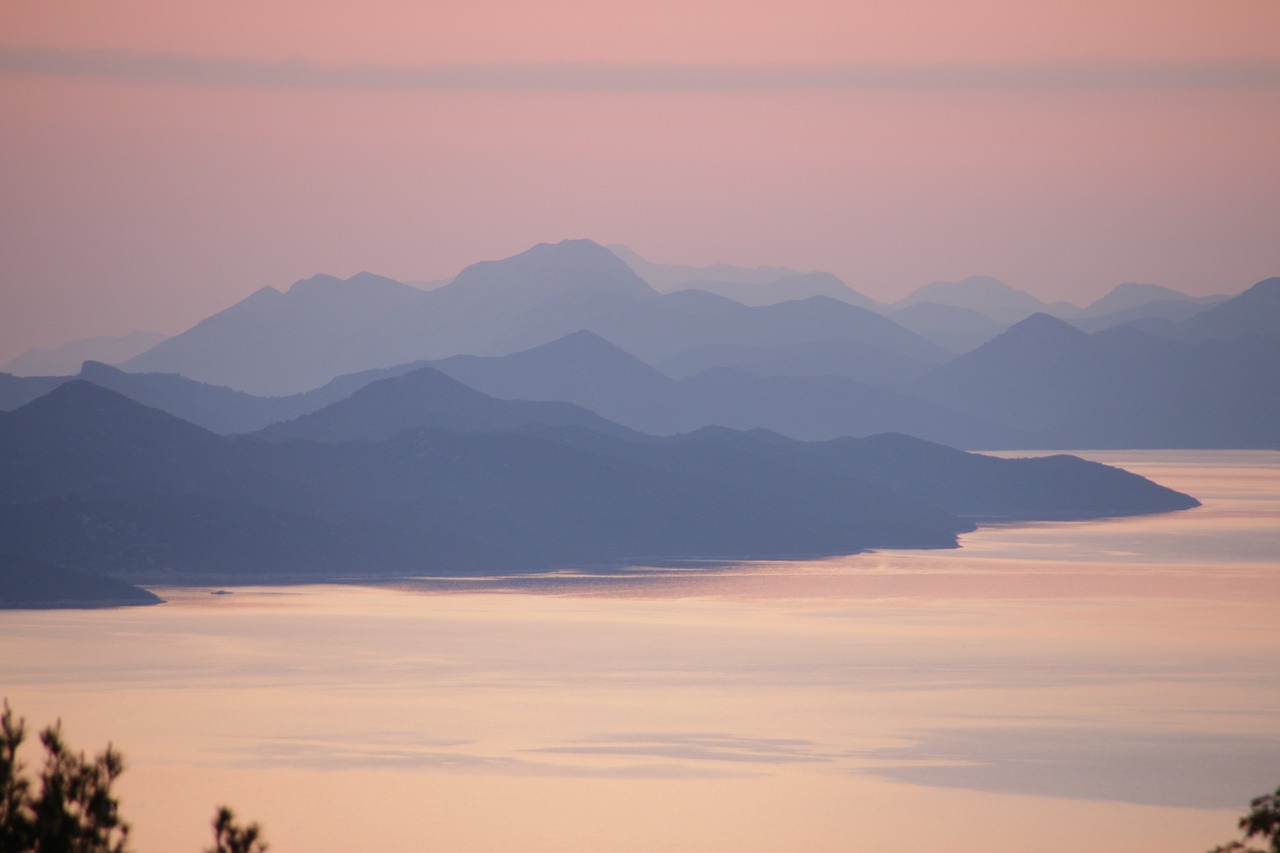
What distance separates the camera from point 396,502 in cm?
15838

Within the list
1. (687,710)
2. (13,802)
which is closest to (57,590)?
(687,710)

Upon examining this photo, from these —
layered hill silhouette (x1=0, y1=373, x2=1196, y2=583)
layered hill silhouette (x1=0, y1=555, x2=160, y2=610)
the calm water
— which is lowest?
the calm water

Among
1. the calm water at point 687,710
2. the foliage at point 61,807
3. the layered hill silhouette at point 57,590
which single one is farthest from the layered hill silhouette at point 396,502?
the foliage at point 61,807

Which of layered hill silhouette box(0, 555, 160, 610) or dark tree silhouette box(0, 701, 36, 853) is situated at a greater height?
layered hill silhouette box(0, 555, 160, 610)

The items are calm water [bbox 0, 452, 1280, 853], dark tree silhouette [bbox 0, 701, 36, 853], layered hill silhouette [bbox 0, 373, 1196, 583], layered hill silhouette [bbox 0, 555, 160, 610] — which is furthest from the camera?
layered hill silhouette [bbox 0, 373, 1196, 583]

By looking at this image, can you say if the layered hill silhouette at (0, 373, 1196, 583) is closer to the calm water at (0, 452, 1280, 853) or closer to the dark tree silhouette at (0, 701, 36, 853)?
the calm water at (0, 452, 1280, 853)

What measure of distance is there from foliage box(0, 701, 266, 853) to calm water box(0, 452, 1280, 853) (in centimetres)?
2942

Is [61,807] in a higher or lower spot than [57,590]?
lower

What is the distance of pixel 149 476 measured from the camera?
15725 centimetres

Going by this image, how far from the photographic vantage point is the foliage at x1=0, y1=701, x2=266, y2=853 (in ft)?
72.2

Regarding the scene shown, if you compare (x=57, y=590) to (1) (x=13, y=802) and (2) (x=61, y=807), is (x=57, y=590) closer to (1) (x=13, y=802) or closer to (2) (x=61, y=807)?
(1) (x=13, y=802)

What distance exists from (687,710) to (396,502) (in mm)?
85466

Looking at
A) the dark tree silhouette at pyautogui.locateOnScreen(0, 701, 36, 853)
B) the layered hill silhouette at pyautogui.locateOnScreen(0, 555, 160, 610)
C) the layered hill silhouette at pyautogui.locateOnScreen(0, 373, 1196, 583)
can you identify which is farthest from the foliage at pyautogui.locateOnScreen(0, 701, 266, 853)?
the layered hill silhouette at pyautogui.locateOnScreen(0, 373, 1196, 583)

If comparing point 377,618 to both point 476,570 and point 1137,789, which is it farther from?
point 1137,789
